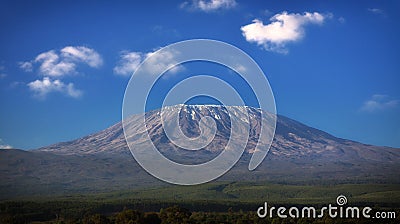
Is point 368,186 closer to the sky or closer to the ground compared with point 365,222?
closer to the sky

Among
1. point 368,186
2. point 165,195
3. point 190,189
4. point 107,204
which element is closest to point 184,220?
point 107,204

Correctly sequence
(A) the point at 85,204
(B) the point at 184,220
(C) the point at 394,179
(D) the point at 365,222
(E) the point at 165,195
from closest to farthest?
1. (D) the point at 365,222
2. (B) the point at 184,220
3. (A) the point at 85,204
4. (E) the point at 165,195
5. (C) the point at 394,179

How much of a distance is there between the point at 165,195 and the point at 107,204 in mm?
32830

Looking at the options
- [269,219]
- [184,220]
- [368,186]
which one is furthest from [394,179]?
[184,220]

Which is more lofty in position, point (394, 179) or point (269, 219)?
point (394, 179)

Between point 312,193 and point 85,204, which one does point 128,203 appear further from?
point 312,193

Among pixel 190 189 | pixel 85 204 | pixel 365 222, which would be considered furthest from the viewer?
pixel 190 189

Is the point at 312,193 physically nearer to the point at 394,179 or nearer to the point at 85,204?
the point at 394,179

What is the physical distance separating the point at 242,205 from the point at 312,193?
40.1m

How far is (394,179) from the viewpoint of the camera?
592ft

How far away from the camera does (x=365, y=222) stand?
55.8m

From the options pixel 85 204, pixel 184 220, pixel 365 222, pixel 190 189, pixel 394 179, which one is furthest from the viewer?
pixel 394 179

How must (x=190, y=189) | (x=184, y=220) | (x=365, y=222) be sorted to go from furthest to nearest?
(x=190, y=189), (x=184, y=220), (x=365, y=222)

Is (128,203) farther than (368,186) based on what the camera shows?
No
